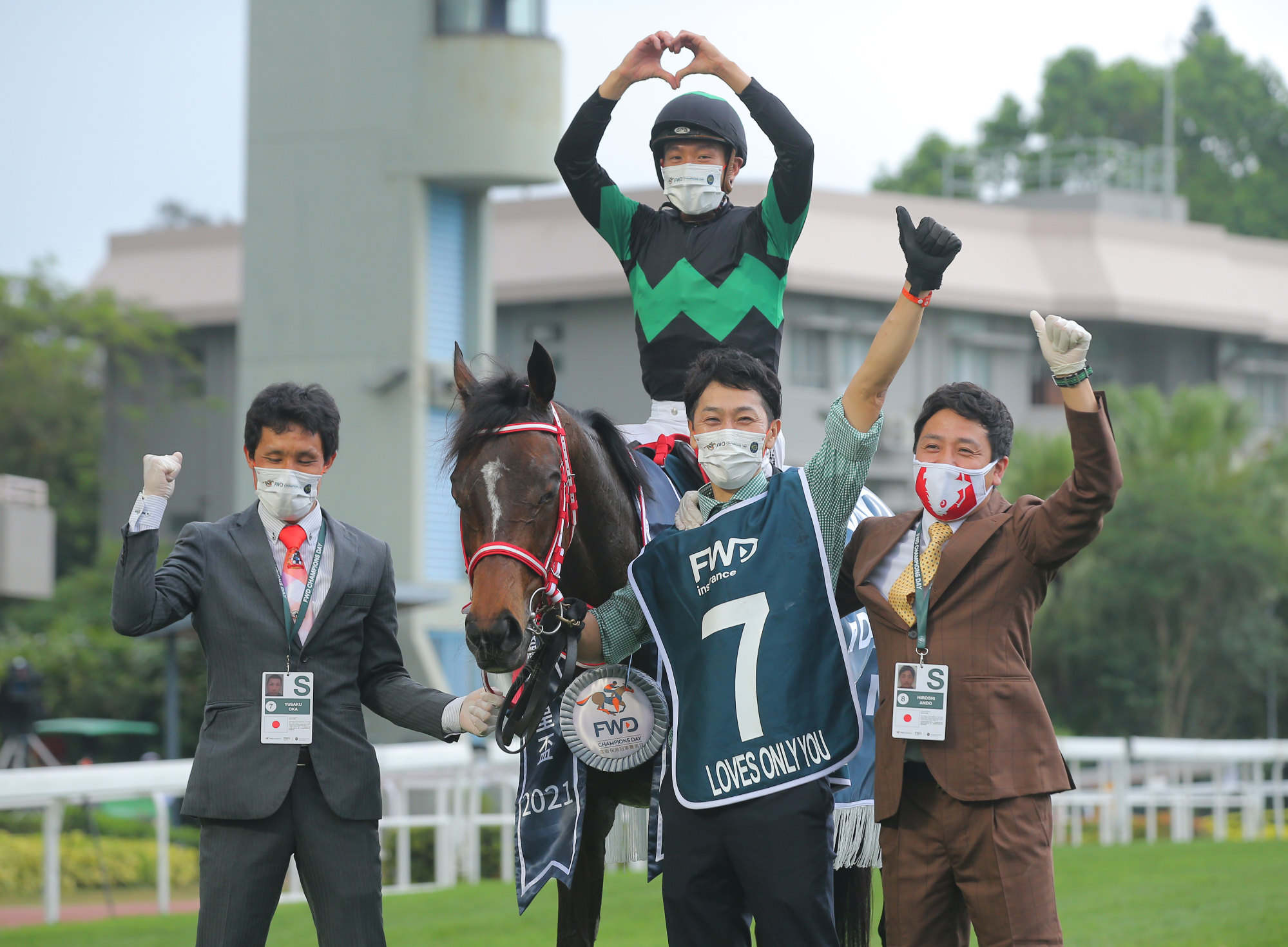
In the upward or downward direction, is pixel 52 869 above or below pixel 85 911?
above

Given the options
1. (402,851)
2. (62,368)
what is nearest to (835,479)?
(402,851)

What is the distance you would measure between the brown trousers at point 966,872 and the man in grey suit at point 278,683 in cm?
104

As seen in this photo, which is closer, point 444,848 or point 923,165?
point 444,848

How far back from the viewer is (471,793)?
1220 centimetres

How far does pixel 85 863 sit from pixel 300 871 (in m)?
8.87

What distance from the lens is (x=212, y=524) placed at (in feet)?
14.1

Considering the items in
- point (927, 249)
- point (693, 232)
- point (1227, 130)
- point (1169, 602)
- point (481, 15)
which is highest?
point (1227, 130)

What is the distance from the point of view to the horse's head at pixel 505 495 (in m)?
3.71

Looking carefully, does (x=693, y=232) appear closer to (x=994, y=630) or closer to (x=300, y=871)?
(x=994, y=630)

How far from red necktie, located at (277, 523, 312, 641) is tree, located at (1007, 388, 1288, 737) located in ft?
58.9

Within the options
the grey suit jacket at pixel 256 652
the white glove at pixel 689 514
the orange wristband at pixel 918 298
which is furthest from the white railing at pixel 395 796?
the orange wristband at pixel 918 298

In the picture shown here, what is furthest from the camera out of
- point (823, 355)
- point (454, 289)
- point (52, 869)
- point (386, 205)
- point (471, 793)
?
point (823, 355)

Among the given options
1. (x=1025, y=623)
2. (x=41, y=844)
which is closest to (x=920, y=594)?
(x=1025, y=623)

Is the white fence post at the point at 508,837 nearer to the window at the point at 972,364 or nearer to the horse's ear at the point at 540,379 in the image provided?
the horse's ear at the point at 540,379
